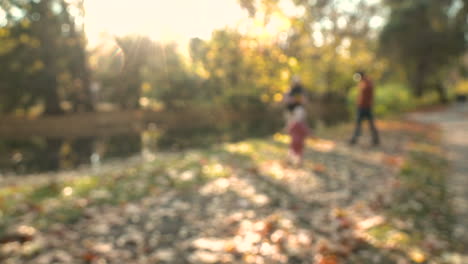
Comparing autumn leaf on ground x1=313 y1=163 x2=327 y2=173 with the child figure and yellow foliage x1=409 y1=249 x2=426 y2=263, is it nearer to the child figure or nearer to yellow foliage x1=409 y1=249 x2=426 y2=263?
the child figure

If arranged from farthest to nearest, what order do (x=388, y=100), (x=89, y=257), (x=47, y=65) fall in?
(x=388, y=100) → (x=47, y=65) → (x=89, y=257)

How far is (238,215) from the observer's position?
5.08 metres

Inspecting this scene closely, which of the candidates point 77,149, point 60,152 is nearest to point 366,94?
point 77,149

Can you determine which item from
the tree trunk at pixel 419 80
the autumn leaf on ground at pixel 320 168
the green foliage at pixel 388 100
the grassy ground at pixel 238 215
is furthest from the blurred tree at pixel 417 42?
the grassy ground at pixel 238 215

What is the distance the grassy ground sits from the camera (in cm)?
387

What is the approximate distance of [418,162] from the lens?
849cm

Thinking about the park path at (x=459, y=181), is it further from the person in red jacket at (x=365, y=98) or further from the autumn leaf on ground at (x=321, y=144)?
the autumn leaf on ground at (x=321, y=144)

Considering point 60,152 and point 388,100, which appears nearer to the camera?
point 60,152

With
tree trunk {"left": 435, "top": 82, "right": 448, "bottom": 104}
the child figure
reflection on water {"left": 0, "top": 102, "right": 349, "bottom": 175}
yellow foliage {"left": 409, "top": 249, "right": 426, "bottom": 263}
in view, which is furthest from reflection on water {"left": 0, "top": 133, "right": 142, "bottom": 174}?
tree trunk {"left": 435, "top": 82, "right": 448, "bottom": 104}

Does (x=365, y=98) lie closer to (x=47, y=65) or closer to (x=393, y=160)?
(x=393, y=160)

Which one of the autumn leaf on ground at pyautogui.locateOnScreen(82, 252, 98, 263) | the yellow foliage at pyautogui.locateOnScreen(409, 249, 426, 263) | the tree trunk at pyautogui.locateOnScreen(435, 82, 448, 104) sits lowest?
the tree trunk at pyautogui.locateOnScreen(435, 82, 448, 104)

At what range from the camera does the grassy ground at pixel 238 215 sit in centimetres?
387

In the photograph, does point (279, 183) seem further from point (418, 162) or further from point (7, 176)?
point (7, 176)

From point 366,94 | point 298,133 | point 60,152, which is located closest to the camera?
point 298,133
